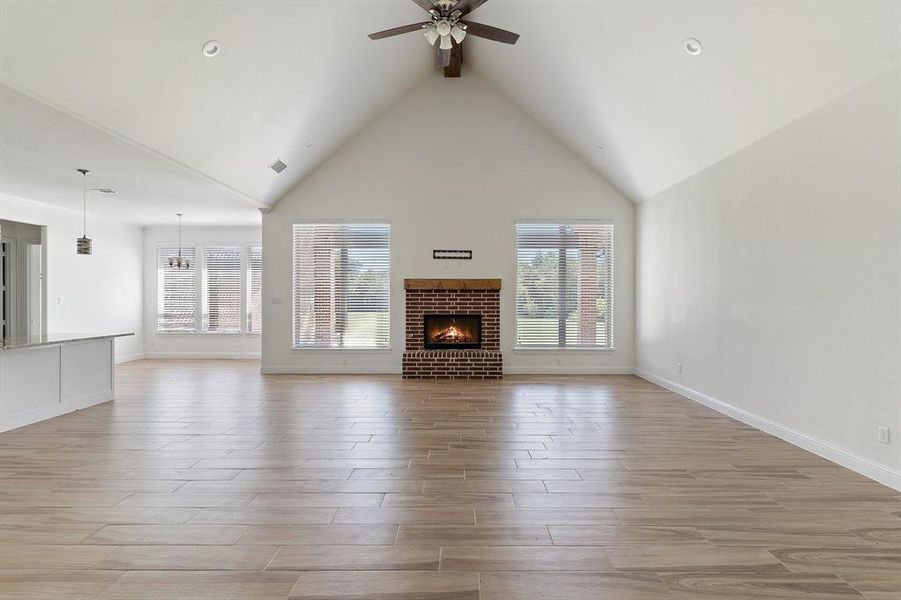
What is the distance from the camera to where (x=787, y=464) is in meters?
3.62

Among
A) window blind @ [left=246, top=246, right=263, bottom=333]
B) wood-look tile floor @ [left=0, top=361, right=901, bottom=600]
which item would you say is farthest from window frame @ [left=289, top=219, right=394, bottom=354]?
wood-look tile floor @ [left=0, top=361, right=901, bottom=600]

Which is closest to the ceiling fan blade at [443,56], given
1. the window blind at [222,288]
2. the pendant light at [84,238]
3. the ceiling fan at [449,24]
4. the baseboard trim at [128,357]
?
the ceiling fan at [449,24]

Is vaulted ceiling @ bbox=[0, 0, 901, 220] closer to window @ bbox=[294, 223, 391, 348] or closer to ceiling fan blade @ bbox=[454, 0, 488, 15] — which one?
window @ bbox=[294, 223, 391, 348]

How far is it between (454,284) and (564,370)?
225 centimetres

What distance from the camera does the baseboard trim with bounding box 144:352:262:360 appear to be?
9.80 metres

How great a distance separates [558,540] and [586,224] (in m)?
6.12

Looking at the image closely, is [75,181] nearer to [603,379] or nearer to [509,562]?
[509,562]

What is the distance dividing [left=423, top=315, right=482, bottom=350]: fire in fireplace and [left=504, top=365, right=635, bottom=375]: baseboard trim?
28.6 inches

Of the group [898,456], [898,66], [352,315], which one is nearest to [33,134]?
[352,315]

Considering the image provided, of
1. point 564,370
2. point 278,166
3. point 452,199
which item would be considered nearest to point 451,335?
point 564,370

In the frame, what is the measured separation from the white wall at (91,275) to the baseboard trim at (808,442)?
9708 mm

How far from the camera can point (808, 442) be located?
12.8 feet

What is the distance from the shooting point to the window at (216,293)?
988 centimetres

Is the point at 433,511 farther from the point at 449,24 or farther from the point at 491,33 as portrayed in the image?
the point at 491,33
